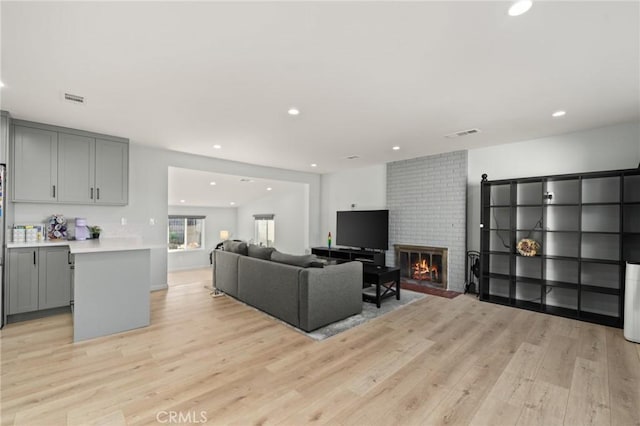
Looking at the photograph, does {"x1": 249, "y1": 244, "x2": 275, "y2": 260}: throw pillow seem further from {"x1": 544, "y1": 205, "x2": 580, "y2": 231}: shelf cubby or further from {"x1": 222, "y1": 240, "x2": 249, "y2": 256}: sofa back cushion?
{"x1": 544, "y1": 205, "x2": 580, "y2": 231}: shelf cubby

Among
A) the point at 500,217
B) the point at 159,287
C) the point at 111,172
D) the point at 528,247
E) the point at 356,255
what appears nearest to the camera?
the point at 528,247

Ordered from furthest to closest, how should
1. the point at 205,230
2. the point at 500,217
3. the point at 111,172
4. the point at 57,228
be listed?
the point at 205,230 < the point at 500,217 < the point at 111,172 < the point at 57,228

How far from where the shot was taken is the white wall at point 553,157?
3.91 m

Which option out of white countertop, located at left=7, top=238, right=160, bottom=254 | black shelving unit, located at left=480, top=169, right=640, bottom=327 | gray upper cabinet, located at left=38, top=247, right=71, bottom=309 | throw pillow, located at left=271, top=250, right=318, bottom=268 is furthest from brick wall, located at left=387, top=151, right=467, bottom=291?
gray upper cabinet, located at left=38, top=247, right=71, bottom=309

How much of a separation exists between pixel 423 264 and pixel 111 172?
18.9 feet

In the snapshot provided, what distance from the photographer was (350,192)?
7.32 m

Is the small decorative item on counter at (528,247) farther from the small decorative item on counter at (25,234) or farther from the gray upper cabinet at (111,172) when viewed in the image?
the small decorative item on counter at (25,234)

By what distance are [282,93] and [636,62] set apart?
9.66 feet

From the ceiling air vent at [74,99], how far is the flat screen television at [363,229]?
5138 millimetres

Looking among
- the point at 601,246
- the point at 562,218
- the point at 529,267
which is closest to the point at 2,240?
the point at 529,267

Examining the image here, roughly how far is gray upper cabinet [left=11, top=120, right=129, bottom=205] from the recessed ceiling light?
5125 mm

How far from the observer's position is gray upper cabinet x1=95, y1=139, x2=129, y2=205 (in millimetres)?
4438

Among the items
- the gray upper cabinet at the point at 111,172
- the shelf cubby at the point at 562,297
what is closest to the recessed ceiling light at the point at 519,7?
the shelf cubby at the point at 562,297

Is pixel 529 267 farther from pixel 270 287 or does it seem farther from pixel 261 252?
pixel 261 252
